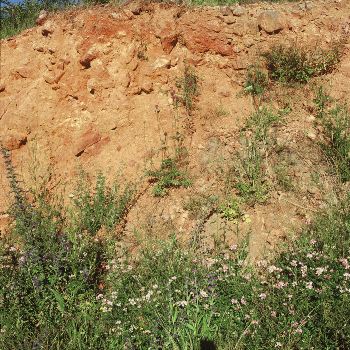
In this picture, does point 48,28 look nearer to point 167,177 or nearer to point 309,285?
point 167,177

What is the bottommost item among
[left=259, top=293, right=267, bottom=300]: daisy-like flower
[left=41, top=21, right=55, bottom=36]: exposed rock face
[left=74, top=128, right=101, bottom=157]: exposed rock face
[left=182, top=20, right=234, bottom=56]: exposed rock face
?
[left=259, top=293, right=267, bottom=300]: daisy-like flower

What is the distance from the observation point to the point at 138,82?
Answer: 284 inches

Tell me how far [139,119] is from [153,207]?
70.5 inches

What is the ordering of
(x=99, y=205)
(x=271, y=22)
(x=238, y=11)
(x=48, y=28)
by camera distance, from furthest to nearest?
(x=48, y=28) < (x=238, y=11) < (x=271, y=22) < (x=99, y=205)

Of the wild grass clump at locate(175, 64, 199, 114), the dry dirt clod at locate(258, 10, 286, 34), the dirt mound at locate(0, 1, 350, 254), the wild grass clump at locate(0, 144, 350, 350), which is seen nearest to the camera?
the wild grass clump at locate(0, 144, 350, 350)

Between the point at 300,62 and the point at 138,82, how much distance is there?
111 inches

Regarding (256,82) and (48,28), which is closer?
(256,82)

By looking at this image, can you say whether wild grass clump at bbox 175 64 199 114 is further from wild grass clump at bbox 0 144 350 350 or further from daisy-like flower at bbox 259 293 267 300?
daisy-like flower at bbox 259 293 267 300

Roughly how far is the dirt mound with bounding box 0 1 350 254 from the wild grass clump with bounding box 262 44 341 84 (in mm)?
206

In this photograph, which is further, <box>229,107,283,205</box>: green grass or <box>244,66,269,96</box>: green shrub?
<box>244,66,269,96</box>: green shrub

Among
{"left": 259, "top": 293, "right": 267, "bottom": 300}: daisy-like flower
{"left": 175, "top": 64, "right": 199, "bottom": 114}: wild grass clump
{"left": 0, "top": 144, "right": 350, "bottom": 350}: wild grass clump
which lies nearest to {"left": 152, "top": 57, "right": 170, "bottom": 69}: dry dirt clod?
{"left": 175, "top": 64, "right": 199, "bottom": 114}: wild grass clump

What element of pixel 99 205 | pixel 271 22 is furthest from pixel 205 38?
pixel 99 205

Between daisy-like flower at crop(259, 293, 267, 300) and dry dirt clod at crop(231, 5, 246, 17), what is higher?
dry dirt clod at crop(231, 5, 246, 17)

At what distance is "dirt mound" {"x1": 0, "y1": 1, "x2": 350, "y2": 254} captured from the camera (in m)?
6.79
